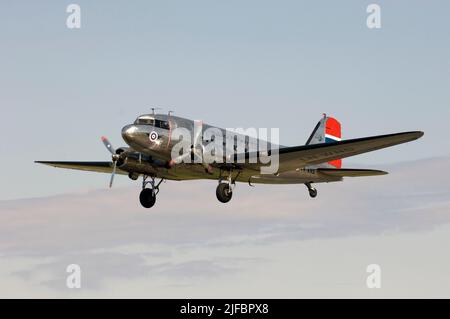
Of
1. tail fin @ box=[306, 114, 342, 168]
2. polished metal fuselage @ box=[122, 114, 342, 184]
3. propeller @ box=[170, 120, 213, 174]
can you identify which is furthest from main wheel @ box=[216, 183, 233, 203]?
tail fin @ box=[306, 114, 342, 168]

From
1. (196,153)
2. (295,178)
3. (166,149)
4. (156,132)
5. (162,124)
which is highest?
(162,124)

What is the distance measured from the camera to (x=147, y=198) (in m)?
35.3

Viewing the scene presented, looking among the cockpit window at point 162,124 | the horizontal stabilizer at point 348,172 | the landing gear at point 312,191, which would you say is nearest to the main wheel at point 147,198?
the cockpit window at point 162,124

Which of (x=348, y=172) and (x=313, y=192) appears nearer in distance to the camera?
(x=348, y=172)

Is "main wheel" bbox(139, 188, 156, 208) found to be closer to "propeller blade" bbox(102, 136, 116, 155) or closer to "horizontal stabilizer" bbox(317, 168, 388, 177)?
"propeller blade" bbox(102, 136, 116, 155)

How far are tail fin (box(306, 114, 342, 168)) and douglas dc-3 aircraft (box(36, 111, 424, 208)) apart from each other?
537 centimetres

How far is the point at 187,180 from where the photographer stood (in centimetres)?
3688

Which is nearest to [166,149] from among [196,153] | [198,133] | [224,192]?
[196,153]

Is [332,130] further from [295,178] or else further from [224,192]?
[224,192]

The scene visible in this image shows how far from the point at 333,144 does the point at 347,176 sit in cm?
719

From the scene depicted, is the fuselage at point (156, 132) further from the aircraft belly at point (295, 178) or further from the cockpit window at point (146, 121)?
the aircraft belly at point (295, 178)

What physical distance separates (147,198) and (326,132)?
41.8 ft

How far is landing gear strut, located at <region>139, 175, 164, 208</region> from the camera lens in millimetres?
35312

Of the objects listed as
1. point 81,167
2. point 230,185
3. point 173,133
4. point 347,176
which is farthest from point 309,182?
point 81,167
